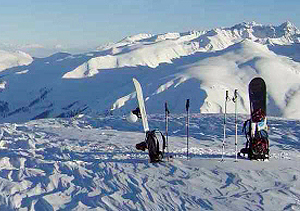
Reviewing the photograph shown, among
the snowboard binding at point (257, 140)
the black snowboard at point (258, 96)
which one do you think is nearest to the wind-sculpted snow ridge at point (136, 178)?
the snowboard binding at point (257, 140)

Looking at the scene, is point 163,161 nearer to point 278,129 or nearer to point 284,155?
point 284,155

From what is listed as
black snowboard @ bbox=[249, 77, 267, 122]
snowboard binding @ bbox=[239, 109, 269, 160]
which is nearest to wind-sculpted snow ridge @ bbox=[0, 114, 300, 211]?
snowboard binding @ bbox=[239, 109, 269, 160]

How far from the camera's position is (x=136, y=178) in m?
13.0

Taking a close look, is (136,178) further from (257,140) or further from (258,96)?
(258,96)

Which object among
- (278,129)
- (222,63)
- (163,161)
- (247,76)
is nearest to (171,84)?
(247,76)

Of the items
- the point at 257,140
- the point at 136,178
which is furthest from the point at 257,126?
the point at 136,178

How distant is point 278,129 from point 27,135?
15.1m

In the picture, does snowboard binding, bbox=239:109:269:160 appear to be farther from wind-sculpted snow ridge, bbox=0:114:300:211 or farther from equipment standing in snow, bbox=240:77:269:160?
wind-sculpted snow ridge, bbox=0:114:300:211

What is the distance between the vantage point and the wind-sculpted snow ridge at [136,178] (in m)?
10.9

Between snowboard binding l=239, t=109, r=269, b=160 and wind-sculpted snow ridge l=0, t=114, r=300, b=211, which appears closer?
wind-sculpted snow ridge l=0, t=114, r=300, b=211

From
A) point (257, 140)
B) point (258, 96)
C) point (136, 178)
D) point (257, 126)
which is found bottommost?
point (136, 178)

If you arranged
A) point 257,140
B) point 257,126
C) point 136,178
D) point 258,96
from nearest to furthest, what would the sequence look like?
point 136,178, point 257,140, point 257,126, point 258,96

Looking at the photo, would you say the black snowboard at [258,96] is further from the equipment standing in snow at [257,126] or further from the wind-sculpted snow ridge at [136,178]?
the wind-sculpted snow ridge at [136,178]

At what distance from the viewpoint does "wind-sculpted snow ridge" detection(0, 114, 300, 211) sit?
10922mm
